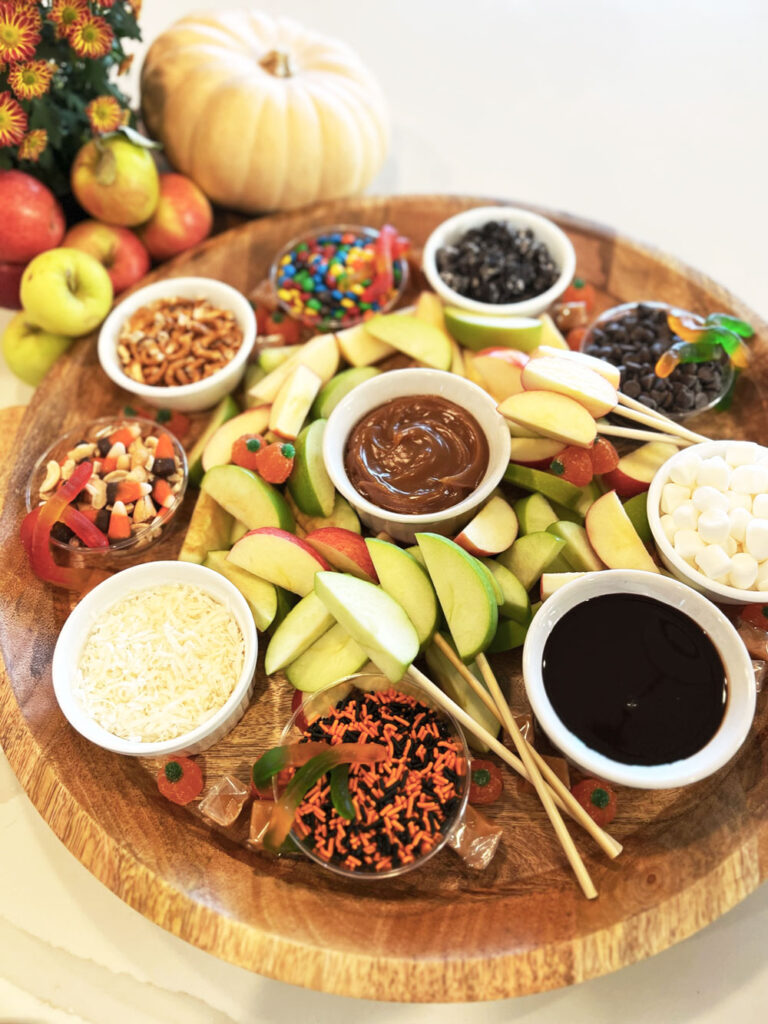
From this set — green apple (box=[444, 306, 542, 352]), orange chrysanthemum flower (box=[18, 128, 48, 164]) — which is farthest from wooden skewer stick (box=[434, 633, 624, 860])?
orange chrysanthemum flower (box=[18, 128, 48, 164])

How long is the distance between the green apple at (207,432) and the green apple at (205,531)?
93 millimetres

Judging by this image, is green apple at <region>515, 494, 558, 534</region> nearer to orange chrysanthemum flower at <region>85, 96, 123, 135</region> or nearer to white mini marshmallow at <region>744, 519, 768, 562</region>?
white mini marshmallow at <region>744, 519, 768, 562</region>

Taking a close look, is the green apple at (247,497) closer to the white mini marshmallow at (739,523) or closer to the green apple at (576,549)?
the green apple at (576,549)

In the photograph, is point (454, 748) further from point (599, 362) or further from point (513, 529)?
point (599, 362)

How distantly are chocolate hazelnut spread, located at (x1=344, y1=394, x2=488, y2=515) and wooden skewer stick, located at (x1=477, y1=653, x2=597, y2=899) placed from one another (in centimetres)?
49

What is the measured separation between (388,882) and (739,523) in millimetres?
1293

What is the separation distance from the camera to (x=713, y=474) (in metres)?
2.30

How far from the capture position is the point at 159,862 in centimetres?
206

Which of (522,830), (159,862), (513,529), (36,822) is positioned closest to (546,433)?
(513,529)

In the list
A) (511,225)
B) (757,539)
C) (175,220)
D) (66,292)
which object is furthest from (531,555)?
(175,220)

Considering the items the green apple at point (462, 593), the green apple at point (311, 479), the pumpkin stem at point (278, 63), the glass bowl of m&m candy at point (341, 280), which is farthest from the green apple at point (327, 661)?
the pumpkin stem at point (278, 63)

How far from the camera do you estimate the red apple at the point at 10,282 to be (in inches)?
122

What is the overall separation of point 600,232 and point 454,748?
6.86 ft

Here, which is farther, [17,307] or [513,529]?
[17,307]
